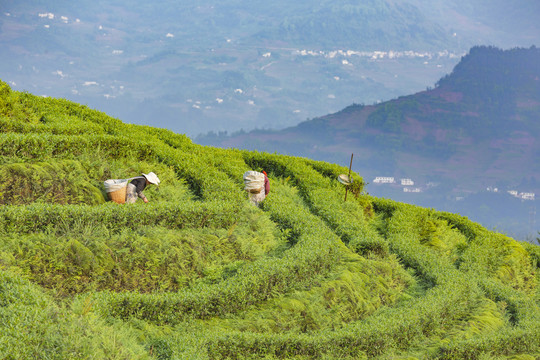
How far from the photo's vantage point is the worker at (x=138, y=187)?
1275 centimetres

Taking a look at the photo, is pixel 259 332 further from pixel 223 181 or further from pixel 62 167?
pixel 62 167

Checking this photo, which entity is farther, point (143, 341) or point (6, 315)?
point (143, 341)

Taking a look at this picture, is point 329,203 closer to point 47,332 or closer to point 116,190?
point 116,190

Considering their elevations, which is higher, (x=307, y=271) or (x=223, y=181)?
(x=223, y=181)

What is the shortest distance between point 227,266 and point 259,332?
2.09 m

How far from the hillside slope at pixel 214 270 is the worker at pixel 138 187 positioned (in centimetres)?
56

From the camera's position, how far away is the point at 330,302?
10.8 m

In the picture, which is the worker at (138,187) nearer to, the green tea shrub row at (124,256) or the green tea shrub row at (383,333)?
the green tea shrub row at (124,256)

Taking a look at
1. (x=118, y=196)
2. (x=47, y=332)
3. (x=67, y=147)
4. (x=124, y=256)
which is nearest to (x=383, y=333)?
(x=124, y=256)

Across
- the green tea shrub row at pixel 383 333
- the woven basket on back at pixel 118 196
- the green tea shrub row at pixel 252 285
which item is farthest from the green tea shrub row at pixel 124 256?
the green tea shrub row at pixel 383 333

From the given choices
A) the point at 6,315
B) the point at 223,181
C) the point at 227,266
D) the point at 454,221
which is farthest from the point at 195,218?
the point at 454,221

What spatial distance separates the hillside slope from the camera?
8578mm

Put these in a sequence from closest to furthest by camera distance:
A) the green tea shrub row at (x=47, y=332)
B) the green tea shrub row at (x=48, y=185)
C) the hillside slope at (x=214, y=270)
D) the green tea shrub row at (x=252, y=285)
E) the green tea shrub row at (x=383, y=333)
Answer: the green tea shrub row at (x=47, y=332) → the hillside slope at (x=214, y=270) → the green tea shrub row at (x=383, y=333) → the green tea shrub row at (x=252, y=285) → the green tea shrub row at (x=48, y=185)

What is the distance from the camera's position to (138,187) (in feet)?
42.4
